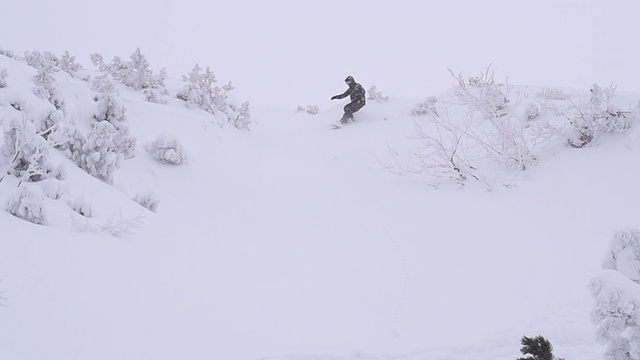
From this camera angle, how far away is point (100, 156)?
6570 millimetres

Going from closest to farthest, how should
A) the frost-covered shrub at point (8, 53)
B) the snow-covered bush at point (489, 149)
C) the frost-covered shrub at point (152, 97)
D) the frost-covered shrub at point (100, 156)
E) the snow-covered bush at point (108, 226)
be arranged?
the snow-covered bush at point (108, 226) < the frost-covered shrub at point (100, 156) < the snow-covered bush at point (489, 149) < the frost-covered shrub at point (8, 53) < the frost-covered shrub at point (152, 97)

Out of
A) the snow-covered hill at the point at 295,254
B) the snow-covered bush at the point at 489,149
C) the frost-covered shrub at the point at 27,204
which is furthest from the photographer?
the snow-covered bush at the point at 489,149

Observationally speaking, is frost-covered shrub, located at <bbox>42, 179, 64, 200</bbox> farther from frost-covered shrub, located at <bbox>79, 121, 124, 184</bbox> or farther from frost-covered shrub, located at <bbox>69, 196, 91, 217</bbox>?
frost-covered shrub, located at <bbox>79, 121, 124, 184</bbox>

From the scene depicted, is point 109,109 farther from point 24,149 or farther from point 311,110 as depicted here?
point 311,110

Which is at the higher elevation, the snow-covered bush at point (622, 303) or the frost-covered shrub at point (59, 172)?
the frost-covered shrub at point (59, 172)

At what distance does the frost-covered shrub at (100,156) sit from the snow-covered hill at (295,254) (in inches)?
5.7

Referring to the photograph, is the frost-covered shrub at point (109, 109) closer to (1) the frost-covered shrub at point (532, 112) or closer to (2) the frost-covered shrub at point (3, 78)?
(2) the frost-covered shrub at point (3, 78)

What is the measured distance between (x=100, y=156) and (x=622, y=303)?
240 inches

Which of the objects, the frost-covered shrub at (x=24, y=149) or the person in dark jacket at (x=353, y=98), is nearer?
the frost-covered shrub at (x=24, y=149)

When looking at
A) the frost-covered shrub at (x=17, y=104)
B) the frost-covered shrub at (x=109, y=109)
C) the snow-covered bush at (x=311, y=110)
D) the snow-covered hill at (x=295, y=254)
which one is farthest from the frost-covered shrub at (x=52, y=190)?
the snow-covered bush at (x=311, y=110)

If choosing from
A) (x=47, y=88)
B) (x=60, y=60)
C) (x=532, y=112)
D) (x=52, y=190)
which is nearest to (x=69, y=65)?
(x=60, y=60)

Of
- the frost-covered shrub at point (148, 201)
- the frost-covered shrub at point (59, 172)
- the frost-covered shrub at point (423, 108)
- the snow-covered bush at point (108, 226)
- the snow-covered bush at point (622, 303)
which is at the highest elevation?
the frost-covered shrub at point (423, 108)

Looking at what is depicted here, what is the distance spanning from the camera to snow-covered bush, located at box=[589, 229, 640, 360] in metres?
2.16

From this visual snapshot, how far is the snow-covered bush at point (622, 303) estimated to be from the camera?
2158 mm
